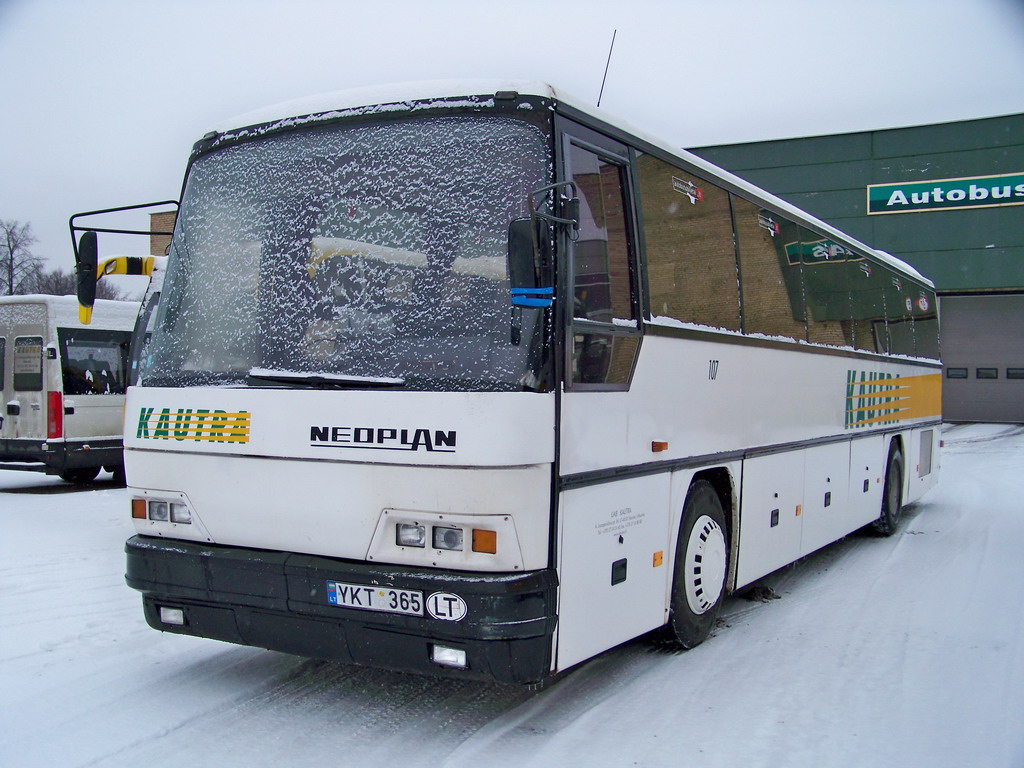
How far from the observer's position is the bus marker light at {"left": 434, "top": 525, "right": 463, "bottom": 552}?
13.8 ft

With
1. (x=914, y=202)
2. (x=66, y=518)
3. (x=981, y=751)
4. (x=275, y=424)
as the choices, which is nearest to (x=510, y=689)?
(x=275, y=424)

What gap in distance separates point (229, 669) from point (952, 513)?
34.0ft

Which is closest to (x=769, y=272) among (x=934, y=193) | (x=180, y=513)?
(x=180, y=513)

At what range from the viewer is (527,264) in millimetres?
4145

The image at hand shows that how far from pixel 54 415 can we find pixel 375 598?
38.3ft

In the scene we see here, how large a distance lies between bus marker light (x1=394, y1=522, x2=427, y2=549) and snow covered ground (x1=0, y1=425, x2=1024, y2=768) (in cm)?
94

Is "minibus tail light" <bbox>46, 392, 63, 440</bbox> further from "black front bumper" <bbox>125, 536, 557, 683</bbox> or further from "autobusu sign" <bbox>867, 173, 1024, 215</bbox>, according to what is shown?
"autobusu sign" <bbox>867, 173, 1024, 215</bbox>

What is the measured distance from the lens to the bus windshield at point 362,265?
4312 millimetres

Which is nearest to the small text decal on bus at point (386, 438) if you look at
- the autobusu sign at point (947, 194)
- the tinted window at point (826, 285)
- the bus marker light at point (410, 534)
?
the bus marker light at point (410, 534)

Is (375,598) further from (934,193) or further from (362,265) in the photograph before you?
(934,193)

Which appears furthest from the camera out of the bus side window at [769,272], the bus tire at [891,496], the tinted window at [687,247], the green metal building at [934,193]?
the green metal building at [934,193]

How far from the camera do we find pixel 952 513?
41.7ft

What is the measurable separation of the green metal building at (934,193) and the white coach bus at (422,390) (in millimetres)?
26222

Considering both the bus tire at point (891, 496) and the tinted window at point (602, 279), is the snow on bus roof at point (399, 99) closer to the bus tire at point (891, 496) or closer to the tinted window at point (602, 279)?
the tinted window at point (602, 279)
